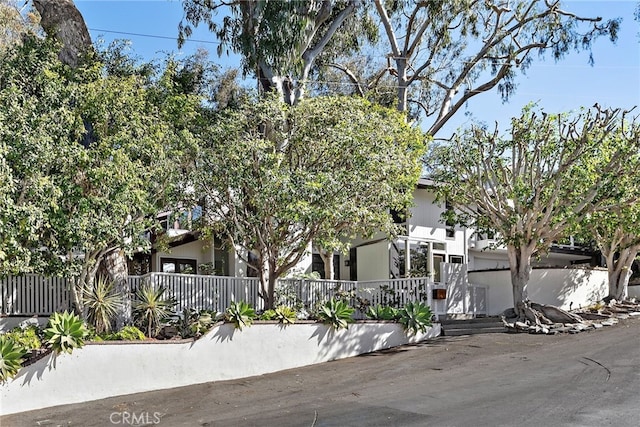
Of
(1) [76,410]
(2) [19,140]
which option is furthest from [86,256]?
(1) [76,410]

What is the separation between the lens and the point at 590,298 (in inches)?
894

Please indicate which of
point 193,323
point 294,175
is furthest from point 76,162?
point 294,175

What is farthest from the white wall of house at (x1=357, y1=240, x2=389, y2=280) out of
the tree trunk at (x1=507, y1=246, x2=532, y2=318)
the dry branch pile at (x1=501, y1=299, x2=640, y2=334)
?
the dry branch pile at (x1=501, y1=299, x2=640, y2=334)

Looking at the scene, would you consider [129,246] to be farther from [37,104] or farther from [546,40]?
[546,40]

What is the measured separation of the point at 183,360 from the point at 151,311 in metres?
2.07

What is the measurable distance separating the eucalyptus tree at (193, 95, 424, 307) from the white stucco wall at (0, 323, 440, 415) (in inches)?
73.0

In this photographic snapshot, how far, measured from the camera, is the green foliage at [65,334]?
36.0ft

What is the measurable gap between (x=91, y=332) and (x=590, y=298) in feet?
58.7

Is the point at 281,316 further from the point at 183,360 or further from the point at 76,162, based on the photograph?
the point at 76,162

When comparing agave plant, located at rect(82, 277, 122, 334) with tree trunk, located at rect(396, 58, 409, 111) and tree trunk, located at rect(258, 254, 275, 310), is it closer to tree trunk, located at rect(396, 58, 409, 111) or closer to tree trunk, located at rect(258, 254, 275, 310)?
tree trunk, located at rect(258, 254, 275, 310)

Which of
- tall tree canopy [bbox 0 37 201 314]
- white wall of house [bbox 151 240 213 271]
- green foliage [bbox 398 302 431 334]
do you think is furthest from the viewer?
white wall of house [bbox 151 240 213 271]

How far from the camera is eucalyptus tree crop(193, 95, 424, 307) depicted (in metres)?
14.0

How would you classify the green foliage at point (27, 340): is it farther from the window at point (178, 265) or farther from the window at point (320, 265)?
the window at point (320, 265)

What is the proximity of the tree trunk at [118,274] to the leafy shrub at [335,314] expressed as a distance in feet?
15.2
